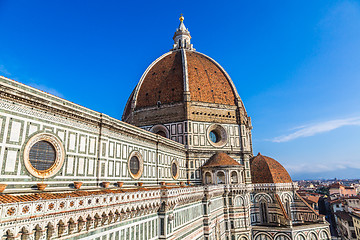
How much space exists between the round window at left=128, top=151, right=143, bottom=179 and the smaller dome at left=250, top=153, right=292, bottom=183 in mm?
26793

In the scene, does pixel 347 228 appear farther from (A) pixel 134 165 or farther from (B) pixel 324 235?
(A) pixel 134 165

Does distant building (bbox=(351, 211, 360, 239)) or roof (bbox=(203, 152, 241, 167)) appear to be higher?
roof (bbox=(203, 152, 241, 167))

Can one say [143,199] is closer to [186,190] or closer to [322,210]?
[186,190]

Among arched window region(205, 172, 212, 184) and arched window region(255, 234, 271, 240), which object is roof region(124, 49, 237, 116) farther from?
arched window region(255, 234, 271, 240)

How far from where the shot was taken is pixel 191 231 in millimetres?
22969

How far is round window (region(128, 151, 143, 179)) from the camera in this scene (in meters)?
21.4

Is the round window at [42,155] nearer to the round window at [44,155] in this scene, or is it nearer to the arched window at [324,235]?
the round window at [44,155]

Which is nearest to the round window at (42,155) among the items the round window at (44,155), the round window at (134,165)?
the round window at (44,155)

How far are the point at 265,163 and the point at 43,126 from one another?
1534 inches

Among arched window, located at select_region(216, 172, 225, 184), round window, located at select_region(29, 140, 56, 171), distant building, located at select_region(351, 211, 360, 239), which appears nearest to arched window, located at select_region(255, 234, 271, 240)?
arched window, located at select_region(216, 172, 225, 184)

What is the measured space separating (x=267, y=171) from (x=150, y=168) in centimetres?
2629

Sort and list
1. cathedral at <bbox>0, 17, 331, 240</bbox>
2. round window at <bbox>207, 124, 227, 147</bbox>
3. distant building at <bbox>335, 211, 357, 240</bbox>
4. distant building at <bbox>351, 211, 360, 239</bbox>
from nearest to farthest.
Result: cathedral at <bbox>0, 17, 331, 240</bbox>
round window at <bbox>207, 124, 227, 147</bbox>
distant building at <bbox>351, 211, 360, 239</bbox>
distant building at <bbox>335, 211, 357, 240</bbox>

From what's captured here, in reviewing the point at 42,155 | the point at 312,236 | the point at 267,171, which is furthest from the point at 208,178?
the point at 42,155

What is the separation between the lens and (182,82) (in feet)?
131
